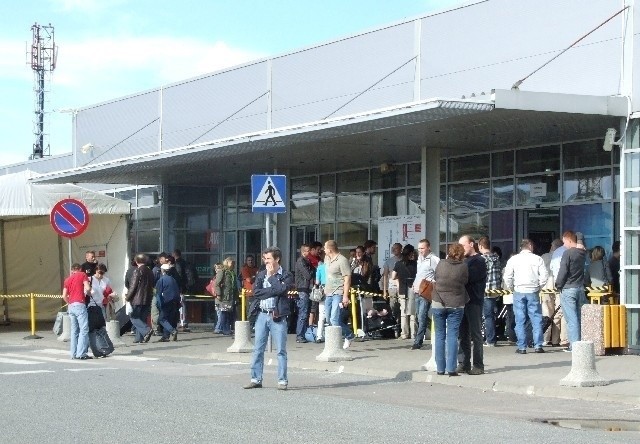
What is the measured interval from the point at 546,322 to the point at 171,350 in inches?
271

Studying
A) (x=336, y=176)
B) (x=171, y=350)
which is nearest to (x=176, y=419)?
(x=171, y=350)

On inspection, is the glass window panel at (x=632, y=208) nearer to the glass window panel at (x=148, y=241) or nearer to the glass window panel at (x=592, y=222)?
the glass window panel at (x=592, y=222)

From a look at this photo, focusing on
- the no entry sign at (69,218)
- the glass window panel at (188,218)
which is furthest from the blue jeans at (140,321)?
the glass window panel at (188,218)

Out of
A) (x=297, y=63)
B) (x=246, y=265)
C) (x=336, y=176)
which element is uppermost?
(x=297, y=63)

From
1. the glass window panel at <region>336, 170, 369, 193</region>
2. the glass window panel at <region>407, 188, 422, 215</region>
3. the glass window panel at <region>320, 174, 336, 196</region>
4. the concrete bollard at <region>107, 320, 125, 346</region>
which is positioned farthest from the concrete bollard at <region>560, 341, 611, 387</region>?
the glass window panel at <region>320, 174, 336, 196</region>

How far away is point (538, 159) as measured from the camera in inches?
904

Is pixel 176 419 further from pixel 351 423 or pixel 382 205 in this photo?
pixel 382 205

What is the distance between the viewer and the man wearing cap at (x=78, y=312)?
66.3 ft

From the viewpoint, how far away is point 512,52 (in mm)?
21297

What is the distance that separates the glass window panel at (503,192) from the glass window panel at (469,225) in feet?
1.35

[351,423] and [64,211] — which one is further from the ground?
[64,211]

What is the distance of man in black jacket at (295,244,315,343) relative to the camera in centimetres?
2252

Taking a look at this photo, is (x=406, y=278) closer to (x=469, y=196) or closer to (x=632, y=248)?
(x=469, y=196)

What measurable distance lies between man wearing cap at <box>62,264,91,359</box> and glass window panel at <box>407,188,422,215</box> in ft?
27.0
